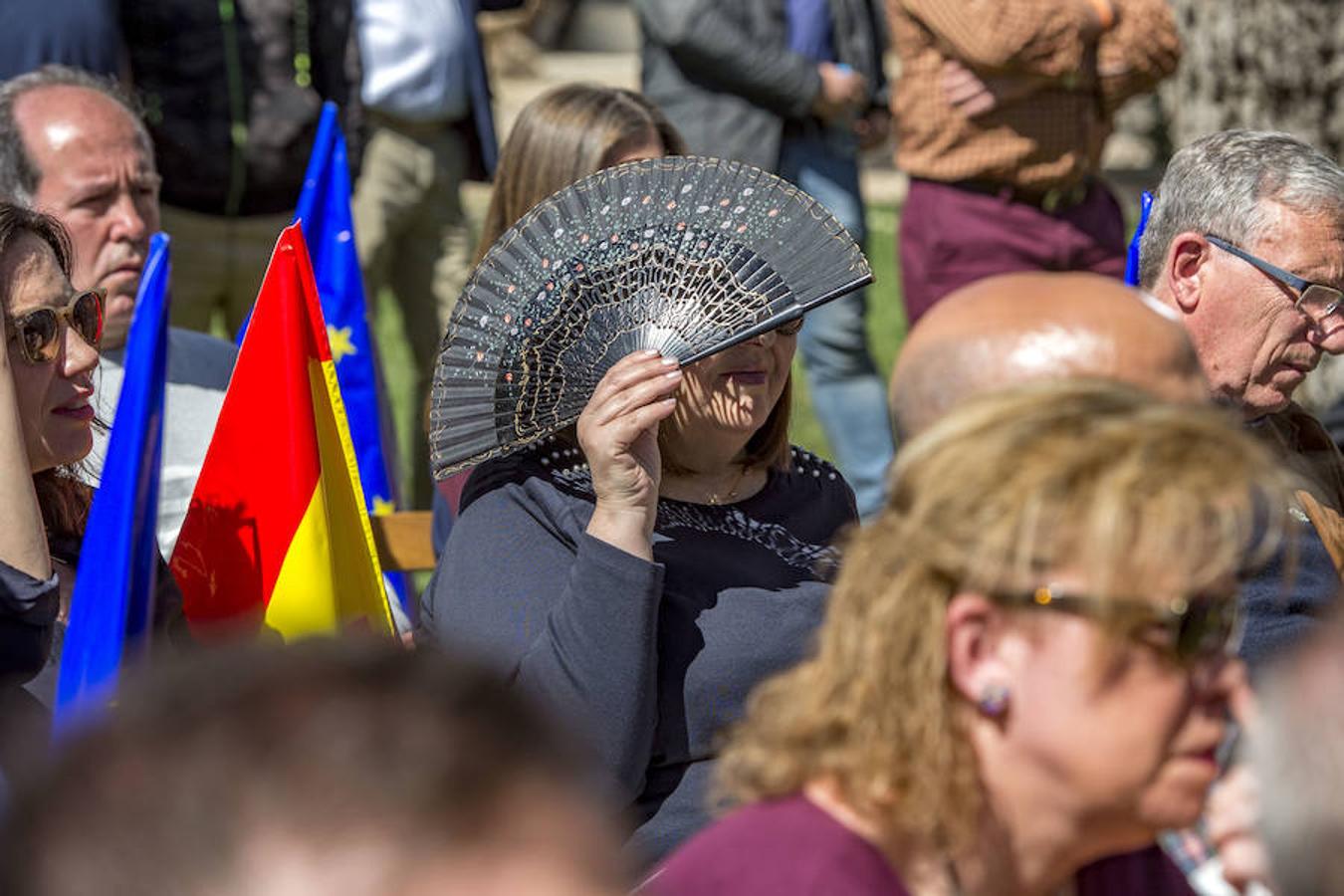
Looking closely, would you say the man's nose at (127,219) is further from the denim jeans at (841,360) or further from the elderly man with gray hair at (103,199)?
the denim jeans at (841,360)

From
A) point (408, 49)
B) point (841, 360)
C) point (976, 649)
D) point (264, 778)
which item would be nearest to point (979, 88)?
point (841, 360)

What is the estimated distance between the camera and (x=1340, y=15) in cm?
922

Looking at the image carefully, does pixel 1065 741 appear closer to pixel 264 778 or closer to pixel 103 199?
pixel 264 778

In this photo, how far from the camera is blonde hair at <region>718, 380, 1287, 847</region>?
1.79 meters

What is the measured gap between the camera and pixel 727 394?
10.8 ft

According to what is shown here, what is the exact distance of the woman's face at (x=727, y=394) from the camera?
3254mm

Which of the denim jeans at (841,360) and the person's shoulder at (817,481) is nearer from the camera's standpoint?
the person's shoulder at (817,481)

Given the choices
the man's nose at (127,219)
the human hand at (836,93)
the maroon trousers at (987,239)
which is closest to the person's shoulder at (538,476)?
the man's nose at (127,219)

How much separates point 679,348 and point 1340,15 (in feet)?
23.1

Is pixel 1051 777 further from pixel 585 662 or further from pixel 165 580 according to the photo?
pixel 165 580

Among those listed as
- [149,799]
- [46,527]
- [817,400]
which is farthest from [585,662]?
[817,400]

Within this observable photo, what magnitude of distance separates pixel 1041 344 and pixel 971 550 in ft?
1.36

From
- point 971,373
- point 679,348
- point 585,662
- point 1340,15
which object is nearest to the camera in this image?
point 971,373

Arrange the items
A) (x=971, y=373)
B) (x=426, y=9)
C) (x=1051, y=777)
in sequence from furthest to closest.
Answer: (x=426, y=9)
(x=971, y=373)
(x=1051, y=777)
